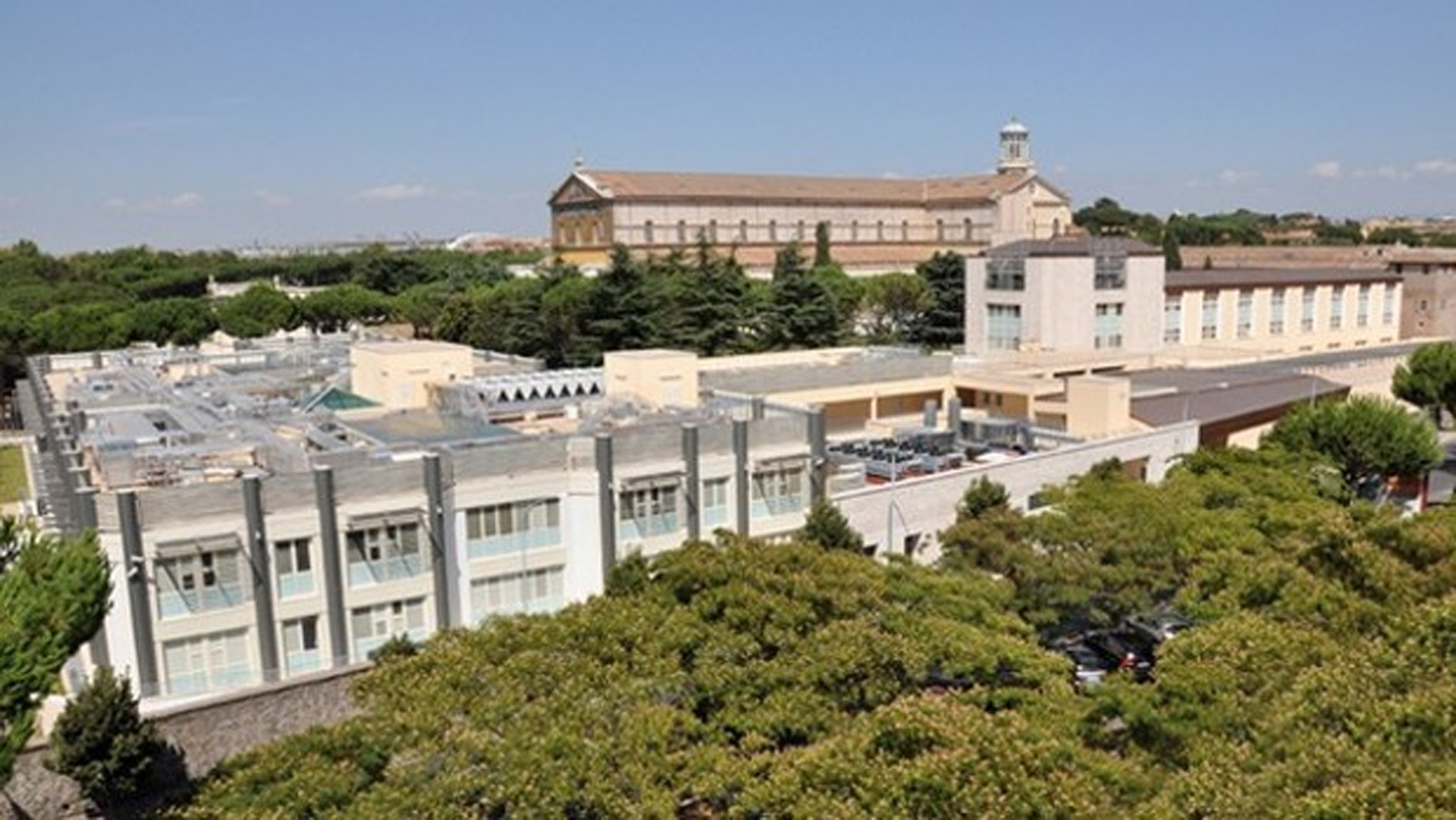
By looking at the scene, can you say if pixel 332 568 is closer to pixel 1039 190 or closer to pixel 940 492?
pixel 940 492

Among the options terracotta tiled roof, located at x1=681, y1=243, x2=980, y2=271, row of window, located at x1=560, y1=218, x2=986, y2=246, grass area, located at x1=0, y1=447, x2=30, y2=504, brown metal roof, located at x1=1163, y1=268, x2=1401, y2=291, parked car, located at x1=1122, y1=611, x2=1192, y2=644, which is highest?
row of window, located at x1=560, y1=218, x2=986, y2=246

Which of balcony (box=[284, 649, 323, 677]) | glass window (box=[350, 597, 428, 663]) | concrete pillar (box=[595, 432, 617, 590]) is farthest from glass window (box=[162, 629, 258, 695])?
concrete pillar (box=[595, 432, 617, 590])

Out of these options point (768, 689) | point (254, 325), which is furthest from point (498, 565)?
point (254, 325)

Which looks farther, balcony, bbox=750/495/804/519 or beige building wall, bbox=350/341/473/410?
beige building wall, bbox=350/341/473/410

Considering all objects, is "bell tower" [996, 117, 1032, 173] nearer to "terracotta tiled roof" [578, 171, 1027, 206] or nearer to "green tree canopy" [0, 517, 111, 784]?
"terracotta tiled roof" [578, 171, 1027, 206]

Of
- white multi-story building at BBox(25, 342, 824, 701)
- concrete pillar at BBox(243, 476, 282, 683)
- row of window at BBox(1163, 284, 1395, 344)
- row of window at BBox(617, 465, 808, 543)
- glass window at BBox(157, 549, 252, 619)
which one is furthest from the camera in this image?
row of window at BBox(1163, 284, 1395, 344)

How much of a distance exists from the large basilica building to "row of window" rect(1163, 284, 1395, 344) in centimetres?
4260

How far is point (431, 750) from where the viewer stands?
53.8 feet

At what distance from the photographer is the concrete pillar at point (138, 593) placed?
2545 cm

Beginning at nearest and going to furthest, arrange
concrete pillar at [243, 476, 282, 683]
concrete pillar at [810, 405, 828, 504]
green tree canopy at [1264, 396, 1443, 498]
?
concrete pillar at [243, 476, 282, 683], concrete pillar at [810, 405, 828, 504], green tree canopy at [1264, 396, 1443, 498]

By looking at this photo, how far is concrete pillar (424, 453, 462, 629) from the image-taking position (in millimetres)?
29359

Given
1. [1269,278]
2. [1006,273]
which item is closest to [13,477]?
[1006,273]

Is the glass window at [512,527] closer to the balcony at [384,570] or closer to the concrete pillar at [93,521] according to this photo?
the balcony at [384,570]

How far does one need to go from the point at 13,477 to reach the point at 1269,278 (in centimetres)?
7126
